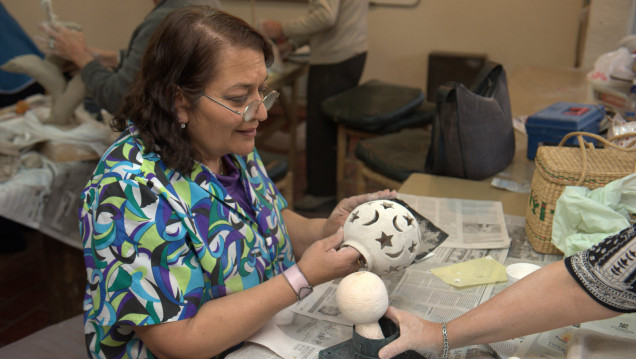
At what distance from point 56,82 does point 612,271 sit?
2523mm

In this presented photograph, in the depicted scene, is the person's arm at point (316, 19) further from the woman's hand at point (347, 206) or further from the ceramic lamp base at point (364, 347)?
the ceramic lamp base at point (364, 347)

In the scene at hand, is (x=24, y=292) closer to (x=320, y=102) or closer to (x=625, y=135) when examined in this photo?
(x=320, y=102)

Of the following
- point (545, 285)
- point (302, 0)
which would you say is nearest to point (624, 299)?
point (545, 285)

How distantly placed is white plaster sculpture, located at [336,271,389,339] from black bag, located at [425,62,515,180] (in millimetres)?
1102

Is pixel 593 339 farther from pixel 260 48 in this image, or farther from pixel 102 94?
pixel 102 94

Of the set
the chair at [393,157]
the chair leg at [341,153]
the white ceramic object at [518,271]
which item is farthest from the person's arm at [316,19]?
the white ceramic object at [518,271]

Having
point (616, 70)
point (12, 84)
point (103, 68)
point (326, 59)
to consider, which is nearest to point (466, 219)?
point (616, 70)

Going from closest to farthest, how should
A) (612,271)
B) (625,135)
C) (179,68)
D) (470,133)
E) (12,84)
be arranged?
(612,271), (179,68), (625,135), (470,133), (12,84)

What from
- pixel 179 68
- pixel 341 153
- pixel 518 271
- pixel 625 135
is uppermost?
pixel 179 68

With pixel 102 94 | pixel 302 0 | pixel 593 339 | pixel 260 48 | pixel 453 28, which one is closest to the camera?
pixel 593 339

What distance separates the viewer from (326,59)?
4.05 m

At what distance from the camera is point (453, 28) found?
5.46m

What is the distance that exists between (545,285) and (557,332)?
0.20 m

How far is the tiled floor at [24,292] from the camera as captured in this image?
2910mm
